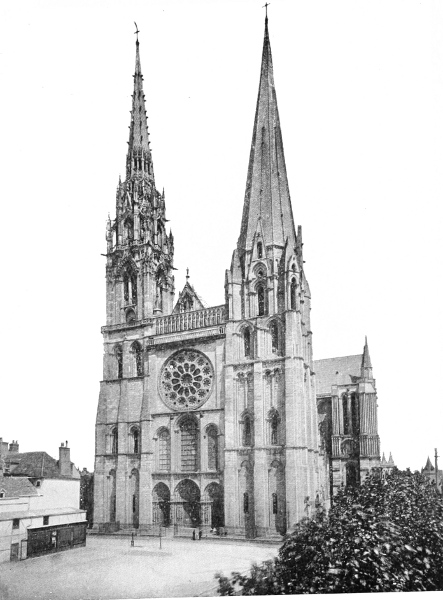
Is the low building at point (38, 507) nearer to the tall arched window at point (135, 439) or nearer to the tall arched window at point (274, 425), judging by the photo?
the tall arched window at point (135, 439)

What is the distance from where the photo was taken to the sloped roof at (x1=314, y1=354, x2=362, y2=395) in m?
61.6

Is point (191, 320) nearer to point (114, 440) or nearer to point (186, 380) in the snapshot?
point (186, 380)

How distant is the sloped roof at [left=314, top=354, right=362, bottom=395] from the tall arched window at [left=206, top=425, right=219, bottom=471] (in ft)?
63.4

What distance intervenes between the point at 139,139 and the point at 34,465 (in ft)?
94.9

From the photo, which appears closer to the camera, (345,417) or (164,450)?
(164,450)

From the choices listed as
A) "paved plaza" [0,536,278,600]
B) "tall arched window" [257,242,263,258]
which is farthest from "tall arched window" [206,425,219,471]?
"tall arched window" [257,242,263,258]

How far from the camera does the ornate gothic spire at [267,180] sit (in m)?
47.5

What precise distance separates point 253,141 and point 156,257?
40.1ft

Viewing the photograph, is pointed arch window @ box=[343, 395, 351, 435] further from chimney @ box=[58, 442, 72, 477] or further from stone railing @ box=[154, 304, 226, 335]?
chimney @ box=[58, 442, 72, 477]

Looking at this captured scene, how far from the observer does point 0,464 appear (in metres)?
45.4

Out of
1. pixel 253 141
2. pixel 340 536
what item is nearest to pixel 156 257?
pixel 253 141

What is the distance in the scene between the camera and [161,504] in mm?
46750

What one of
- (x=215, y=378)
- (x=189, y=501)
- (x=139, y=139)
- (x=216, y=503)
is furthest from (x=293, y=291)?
(x=139, y=139)

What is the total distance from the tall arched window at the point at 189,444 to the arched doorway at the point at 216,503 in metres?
2.09
